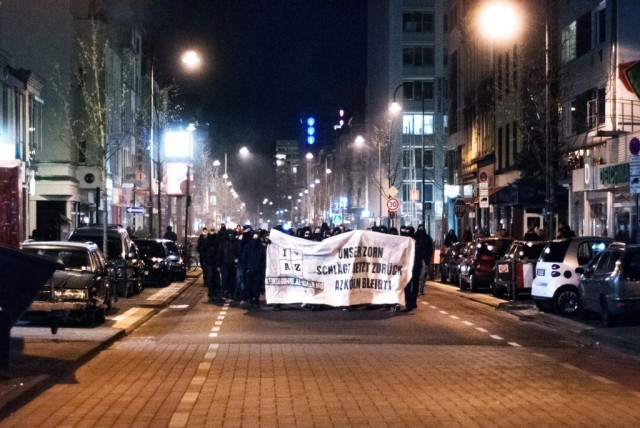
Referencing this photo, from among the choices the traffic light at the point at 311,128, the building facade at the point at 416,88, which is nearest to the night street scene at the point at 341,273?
the traffic light at the point at 311,128

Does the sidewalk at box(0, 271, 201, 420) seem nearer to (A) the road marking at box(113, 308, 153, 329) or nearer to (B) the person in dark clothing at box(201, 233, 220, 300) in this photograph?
(A) the road marking at box(113, 308, 153, 329)

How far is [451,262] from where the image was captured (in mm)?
39875

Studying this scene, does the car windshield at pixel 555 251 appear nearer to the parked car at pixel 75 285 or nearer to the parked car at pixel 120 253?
the parked car at pixel 75 285

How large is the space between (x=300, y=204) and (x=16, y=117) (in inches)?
5705

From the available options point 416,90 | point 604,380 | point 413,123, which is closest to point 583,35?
point 604,380

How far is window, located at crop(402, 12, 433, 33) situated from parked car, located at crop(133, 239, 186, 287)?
6428cm

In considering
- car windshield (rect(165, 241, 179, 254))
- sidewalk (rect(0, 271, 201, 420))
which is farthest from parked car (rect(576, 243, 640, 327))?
car windshield (rect(165, 241, 179, 254))

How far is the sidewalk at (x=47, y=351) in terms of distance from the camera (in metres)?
12.3

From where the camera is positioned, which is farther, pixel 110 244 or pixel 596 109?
pixel 596 109

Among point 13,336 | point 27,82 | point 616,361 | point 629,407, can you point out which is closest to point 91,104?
point 27,82

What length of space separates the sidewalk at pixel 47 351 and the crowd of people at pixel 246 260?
3889mm

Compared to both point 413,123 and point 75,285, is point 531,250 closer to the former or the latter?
point 75,285

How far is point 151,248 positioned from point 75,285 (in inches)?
699

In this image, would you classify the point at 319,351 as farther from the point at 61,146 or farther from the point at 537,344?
the point at 61,146
